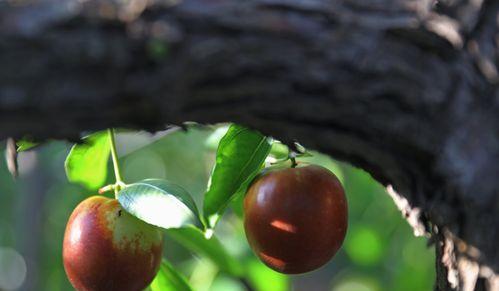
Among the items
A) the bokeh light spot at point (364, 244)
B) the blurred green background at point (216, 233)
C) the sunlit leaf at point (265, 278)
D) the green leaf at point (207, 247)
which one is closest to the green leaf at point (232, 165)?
the blurred green background at point (216, 233)

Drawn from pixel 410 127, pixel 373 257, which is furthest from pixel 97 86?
pixel 373 257

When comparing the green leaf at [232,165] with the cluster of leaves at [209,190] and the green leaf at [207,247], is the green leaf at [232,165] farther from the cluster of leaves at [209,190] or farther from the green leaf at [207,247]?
the green leaf at [207,247]

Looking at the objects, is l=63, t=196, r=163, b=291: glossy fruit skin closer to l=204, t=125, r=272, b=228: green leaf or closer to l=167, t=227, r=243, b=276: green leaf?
l=204, t=125, r=272, b=228: green leaf

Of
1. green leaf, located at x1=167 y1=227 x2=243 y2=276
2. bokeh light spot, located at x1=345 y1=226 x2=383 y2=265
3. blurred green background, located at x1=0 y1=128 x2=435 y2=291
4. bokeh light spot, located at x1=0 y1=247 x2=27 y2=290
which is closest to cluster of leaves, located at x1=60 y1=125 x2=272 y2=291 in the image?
blurred green background, located at x1=0 y1=128 x2=435 y2=291

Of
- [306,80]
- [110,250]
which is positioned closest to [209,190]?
[110,250]

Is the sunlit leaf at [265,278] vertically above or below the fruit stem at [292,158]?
below

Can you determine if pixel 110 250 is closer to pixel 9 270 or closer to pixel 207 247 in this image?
pixel 207 247
